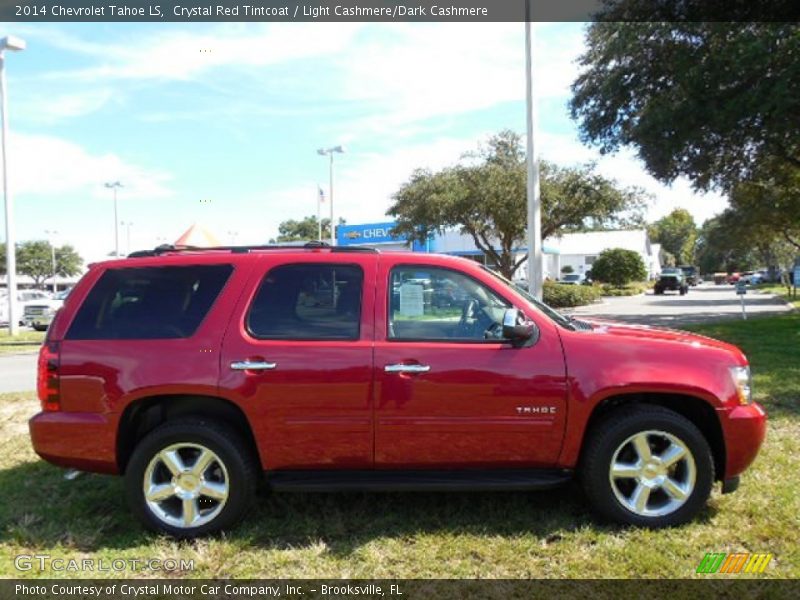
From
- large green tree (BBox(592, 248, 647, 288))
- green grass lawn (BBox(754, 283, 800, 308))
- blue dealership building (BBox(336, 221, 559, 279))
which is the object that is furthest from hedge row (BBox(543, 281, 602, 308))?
large green tree (BBox(592, 248, 647, 288))

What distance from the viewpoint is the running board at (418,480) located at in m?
3.90

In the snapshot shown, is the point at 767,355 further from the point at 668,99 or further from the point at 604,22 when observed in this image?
the point at 604,22

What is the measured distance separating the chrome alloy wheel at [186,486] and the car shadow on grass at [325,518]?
16 centimetres

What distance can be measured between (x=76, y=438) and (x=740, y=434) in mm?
4257

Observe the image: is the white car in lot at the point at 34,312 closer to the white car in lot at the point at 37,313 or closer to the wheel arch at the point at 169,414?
the white car in lot at the point at 37,313

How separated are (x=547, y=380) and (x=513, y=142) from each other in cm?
2350

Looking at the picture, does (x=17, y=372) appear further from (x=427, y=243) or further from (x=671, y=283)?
(x=671, y=283)

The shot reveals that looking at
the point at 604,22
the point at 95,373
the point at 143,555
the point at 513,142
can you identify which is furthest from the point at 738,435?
the point at 513,142

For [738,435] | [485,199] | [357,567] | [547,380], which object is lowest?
[357,567]

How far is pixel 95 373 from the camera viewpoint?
13.1 feet

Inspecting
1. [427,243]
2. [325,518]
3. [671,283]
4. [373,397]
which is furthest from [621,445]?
[671,283]

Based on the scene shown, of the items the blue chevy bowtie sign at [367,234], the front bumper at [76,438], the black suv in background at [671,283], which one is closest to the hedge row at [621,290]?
the black suv in background at [671,283]

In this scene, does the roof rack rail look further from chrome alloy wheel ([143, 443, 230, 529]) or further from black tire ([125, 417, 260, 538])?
chrome alloy wheel ([143, 443, 230, 529])

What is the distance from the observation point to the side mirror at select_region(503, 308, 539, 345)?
3.83 metres
